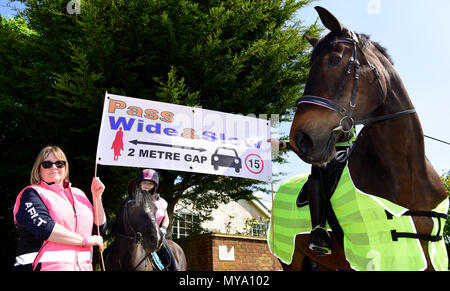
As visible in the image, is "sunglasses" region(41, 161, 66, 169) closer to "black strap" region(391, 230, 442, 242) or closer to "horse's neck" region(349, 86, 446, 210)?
"horse's neck" region(349, 86, 446, 210)

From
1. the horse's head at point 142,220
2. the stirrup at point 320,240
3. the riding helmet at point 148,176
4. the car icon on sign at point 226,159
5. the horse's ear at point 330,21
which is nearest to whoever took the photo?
the horse's ear at point 330,21

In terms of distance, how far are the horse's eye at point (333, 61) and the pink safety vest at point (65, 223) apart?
2.48 m

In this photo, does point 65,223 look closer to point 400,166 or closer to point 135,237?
point 135,237

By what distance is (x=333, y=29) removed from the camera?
10.5 ft

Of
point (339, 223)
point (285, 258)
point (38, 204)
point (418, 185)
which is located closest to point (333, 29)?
point (418, 185)

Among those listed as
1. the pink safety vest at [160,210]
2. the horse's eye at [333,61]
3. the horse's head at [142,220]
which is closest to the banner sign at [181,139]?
the horse's head at [142,220]

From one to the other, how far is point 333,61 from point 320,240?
61.4 inches

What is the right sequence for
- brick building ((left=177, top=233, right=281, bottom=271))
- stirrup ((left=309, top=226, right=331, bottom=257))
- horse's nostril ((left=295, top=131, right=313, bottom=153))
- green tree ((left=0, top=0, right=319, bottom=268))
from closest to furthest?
1. horse's nostril ((left=295, top=131, right=313, bottom=153))
2. stirrup ((left=309, top=226, right=331, bottom=257))
3. green tree ((left=0, top=0, right=319, bottom=268))
4. brick building ((left=177, top=233, right=281, bottom=271))

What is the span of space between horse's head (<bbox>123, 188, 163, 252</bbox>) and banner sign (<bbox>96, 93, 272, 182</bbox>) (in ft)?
2.43

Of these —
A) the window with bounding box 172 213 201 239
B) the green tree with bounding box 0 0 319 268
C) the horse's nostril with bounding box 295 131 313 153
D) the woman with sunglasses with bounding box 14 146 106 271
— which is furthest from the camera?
the window with bounding box 172 213 201 239

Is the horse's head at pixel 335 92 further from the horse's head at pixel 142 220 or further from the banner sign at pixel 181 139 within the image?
the horse's head at pixel 142 220

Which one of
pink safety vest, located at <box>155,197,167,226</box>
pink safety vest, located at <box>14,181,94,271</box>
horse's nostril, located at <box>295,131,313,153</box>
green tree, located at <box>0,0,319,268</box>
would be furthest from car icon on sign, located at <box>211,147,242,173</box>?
green tree, located at <box>0,0,319,268</box>

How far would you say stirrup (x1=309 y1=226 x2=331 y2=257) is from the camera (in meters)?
3.30

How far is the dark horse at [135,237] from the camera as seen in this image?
4.90 meters
